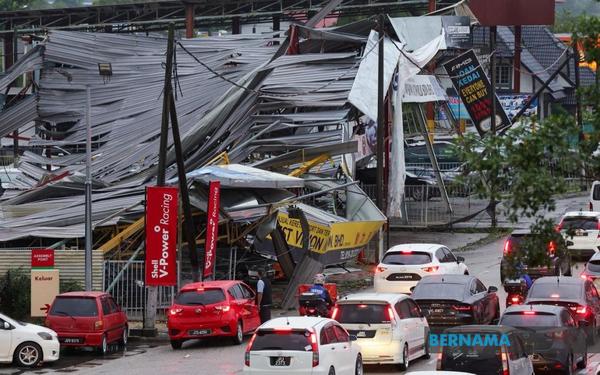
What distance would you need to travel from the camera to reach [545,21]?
7581cm

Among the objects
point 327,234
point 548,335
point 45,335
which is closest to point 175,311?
point 45,335

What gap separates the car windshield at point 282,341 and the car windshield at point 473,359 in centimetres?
231

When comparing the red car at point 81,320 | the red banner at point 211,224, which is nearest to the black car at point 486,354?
the red car at point 81,320

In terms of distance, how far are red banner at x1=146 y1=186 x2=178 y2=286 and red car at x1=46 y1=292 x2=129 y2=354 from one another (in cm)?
282

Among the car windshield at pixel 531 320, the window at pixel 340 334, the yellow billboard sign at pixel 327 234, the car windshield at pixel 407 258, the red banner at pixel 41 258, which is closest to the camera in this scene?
the window at pixel 340 334

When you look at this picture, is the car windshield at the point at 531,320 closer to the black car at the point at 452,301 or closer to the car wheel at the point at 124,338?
the black car at the point at 452,301

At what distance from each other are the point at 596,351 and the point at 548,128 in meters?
13.0

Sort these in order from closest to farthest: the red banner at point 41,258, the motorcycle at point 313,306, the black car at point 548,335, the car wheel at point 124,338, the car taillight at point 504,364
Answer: the car taillight at point 504,364 → the black car at point 548,335 → the car wheel at point 124,338 → the motorcycle at point 313,306 → the red banner at point 41,258

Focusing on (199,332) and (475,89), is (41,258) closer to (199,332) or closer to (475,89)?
(199,332)

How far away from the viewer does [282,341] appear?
21500 millimetres

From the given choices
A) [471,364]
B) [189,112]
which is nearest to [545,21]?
[189,112]

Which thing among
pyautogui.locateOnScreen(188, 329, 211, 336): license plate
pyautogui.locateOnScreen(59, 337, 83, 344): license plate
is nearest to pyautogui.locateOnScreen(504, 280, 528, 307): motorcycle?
pyautogui.locateOnScreen(188, 329, 211, 336): license plate

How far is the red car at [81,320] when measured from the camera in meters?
29.0

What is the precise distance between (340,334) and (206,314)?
6.89 m
